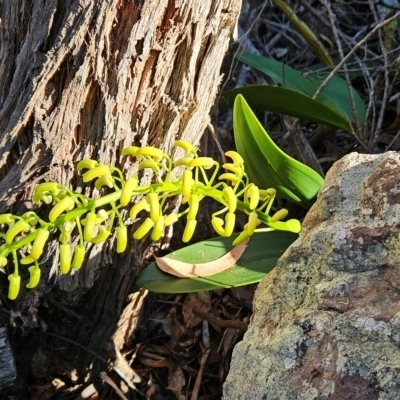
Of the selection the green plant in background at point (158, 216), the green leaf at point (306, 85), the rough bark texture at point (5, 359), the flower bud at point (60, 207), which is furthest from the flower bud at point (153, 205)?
the green leaf at point (306, 85)

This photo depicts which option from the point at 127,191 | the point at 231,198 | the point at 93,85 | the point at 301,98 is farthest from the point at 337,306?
the point at 301,98

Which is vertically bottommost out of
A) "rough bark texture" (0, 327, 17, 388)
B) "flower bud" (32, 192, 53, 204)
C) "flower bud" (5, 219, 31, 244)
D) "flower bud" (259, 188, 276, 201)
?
"rough bark texture" (0, 327, 17, 388)

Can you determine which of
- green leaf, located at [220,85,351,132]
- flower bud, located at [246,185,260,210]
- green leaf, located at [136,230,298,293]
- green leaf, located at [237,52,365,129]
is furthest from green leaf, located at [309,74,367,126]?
flower bud, located at [246,185,260,210]

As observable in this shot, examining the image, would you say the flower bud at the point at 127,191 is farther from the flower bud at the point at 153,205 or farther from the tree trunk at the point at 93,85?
the tree trunk at the point at 93,85

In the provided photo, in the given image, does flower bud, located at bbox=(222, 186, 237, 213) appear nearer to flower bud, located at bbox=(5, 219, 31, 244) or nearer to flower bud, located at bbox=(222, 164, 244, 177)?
flower bud, located at bbox=(222, 164, 244, 177)

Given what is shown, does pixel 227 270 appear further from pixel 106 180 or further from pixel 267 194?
pixel 106 180

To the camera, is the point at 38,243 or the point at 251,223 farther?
the point at 251,223
